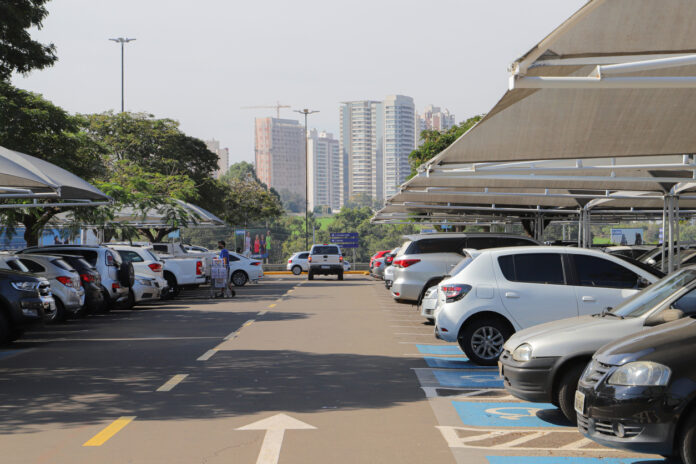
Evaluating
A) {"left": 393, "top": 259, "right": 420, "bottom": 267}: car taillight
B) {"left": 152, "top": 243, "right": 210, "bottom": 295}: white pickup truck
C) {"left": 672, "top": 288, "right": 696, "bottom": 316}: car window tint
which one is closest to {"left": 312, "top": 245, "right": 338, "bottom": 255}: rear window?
{"left": 152, "top": 243, "right": 210, "bottom": 295}: white pickup truck

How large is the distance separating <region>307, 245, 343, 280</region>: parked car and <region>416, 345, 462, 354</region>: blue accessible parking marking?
30858 millimetres

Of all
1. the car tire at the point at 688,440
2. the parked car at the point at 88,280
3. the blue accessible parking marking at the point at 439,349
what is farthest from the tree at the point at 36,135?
the car tire at the point at 688,440

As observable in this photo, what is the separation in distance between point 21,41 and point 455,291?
11249 millimetres

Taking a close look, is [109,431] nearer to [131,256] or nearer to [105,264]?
[105,264]

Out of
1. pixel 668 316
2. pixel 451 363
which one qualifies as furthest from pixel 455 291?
pixel 668 316

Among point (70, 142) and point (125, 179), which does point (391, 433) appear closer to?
point (70, 142)

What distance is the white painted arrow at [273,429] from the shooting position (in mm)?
7090

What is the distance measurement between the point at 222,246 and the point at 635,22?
2218 cm

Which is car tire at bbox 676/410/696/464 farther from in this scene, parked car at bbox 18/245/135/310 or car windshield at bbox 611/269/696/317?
A: parked car at bbox 18/245/135/310

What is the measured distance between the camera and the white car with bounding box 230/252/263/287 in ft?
123

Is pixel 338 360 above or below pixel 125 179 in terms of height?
below

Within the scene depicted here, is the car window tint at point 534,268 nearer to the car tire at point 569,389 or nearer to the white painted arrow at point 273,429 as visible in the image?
the car tire at point 569,389

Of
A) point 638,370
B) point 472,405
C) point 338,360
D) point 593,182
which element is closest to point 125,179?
point 593,182

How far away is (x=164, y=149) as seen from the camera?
172 ft
